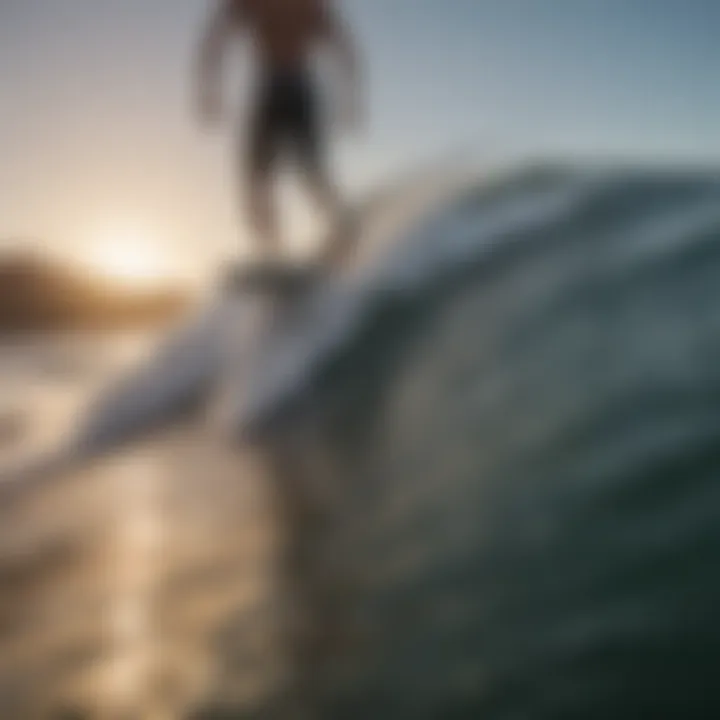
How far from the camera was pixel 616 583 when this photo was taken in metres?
0.68

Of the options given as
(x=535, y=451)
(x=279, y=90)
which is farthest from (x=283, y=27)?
(x=535, y=451)

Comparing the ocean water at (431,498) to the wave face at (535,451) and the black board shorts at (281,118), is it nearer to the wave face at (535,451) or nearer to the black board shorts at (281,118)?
the wave face at (535,451)

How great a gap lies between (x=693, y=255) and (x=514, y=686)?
2.25ft

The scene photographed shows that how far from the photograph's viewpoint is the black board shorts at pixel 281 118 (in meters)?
1.25

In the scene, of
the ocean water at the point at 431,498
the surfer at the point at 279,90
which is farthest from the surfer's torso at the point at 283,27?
the ocean water at the point at 431,498

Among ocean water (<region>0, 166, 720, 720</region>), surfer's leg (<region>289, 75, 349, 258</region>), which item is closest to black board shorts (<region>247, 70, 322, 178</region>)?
surfer's leg (<region>289, 75, 349, 258</region>)

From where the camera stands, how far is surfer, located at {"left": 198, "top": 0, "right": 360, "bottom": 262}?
3.97 feet

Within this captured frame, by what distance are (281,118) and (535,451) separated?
21.7 inches

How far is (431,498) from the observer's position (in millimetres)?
868

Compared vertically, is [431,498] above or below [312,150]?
below

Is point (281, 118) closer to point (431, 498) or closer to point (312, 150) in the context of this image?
point (312, 150)

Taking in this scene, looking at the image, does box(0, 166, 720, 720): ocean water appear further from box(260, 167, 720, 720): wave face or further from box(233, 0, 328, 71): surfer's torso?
box(233, 0, 328, 71): surfer's torso

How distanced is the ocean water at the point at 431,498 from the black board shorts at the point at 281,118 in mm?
174

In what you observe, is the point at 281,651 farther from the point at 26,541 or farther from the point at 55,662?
the point at 26,541
